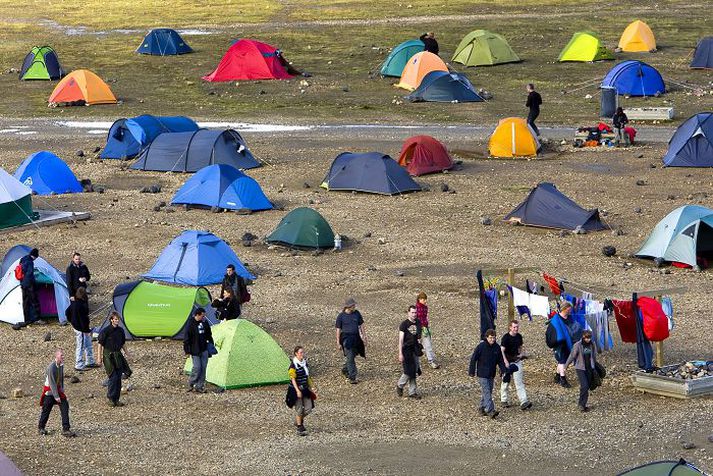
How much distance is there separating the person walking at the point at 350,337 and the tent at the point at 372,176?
15.2 meters

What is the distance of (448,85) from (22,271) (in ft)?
96.9

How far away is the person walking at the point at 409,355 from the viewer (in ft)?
71.5

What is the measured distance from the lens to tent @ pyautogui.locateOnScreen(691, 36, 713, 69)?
59.4 m

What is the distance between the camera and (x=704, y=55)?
59562 millimetres

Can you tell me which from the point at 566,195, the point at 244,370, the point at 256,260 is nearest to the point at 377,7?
the point at 566,195

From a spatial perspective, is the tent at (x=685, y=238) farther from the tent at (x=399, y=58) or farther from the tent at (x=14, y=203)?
the tent at (x=399, y=58)

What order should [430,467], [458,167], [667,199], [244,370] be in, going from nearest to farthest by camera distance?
[430,467]
[244,370]
[667,199]
[458,167]

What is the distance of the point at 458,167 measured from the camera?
136 feet

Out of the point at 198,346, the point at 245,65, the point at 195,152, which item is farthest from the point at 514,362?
the point at 245,65

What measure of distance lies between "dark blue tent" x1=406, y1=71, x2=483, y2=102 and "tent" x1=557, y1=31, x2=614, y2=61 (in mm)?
10107

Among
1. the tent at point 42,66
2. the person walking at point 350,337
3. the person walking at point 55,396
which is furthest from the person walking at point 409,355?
the tent at point 42,66

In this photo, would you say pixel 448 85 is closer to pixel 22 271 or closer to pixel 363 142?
pixel 363 142

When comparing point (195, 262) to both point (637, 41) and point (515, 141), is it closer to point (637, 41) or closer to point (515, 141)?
point (515, 141)

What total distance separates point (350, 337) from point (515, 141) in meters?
21.3
